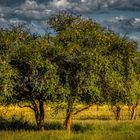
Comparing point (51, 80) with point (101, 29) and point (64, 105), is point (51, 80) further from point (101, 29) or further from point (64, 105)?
→ point (101, 29)

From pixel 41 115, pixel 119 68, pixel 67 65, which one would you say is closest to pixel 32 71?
pixel 67 65

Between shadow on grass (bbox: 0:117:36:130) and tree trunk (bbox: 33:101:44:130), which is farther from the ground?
tree trunk (bbox: 33:101:44:130)

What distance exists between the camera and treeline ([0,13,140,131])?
38.8 m

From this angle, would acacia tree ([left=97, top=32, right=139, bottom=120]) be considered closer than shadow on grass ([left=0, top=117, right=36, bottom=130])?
Yes

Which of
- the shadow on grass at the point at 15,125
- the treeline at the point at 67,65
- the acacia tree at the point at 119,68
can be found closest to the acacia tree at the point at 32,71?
the treeline at the point at 67,65

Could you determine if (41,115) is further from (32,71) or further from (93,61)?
(93,61)

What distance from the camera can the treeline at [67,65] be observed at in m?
38.8

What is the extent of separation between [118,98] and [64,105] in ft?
15.8

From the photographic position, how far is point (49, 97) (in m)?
40.4

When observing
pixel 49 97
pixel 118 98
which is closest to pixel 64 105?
pixel 49 97

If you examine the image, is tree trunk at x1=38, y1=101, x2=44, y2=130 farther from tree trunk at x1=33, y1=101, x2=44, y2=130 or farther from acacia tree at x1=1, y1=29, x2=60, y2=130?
acacia tree at x1=1, y1=29, x2=60, y2=130

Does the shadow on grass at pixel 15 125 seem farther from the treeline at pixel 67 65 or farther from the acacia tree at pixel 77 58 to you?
the acacia tree at pixel 77 58

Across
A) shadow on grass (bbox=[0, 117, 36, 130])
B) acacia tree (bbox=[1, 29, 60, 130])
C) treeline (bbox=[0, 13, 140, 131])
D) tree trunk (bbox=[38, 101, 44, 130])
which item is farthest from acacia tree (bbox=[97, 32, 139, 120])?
shadow on grass (bbox=[0, 117, 36, 130])

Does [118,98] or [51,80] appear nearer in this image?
[51,80]
